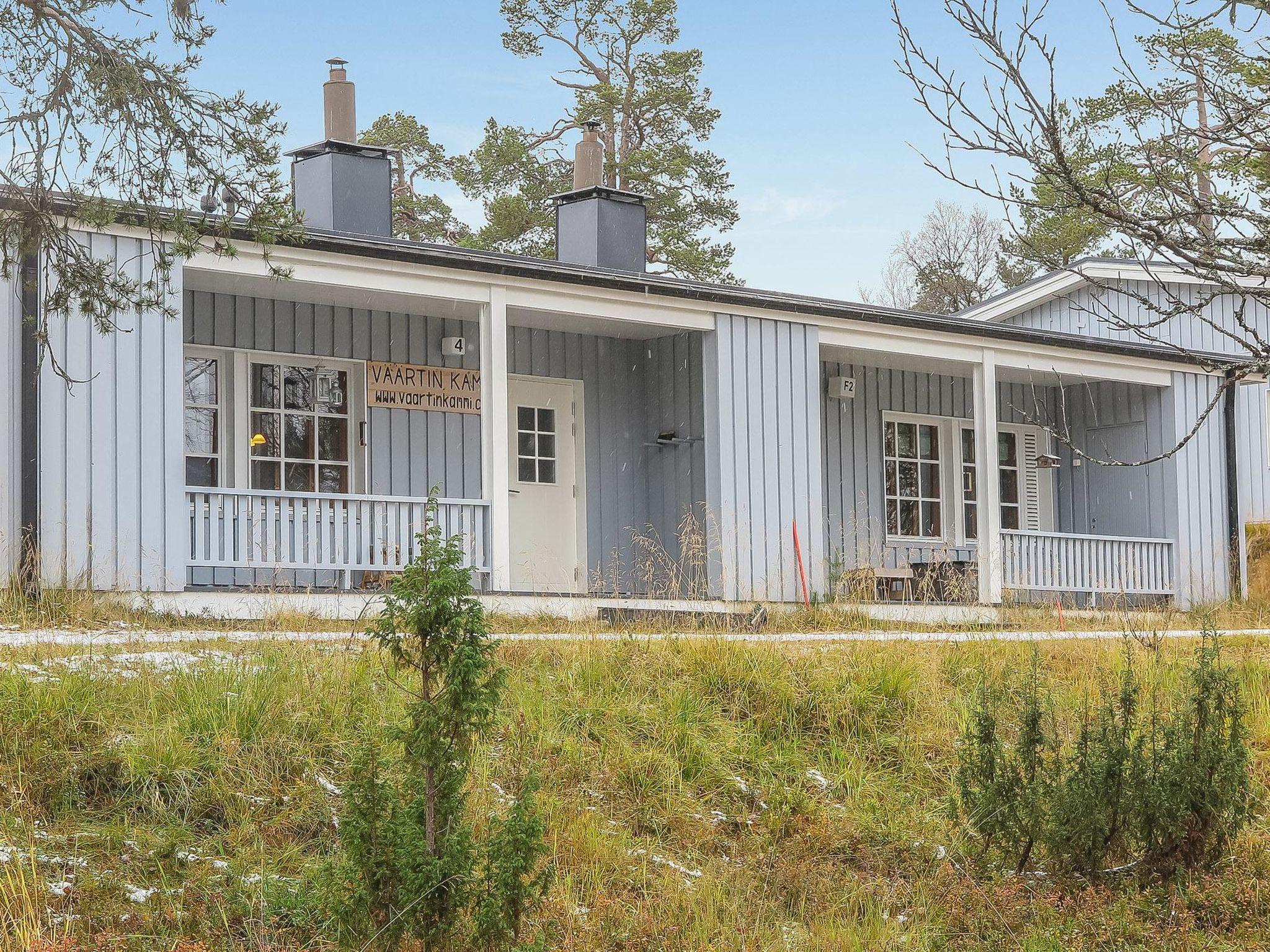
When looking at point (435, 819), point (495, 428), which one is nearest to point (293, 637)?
point (435, 819)

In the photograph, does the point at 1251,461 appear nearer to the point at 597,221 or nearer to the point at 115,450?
the point at 597,221

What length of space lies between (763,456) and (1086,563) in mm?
4437

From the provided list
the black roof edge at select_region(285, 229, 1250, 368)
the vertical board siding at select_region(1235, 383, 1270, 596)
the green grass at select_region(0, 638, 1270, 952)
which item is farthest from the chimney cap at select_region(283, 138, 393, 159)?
the vertical board siding at select_region(1235, 383, 1270, 596)

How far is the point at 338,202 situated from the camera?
13.3m

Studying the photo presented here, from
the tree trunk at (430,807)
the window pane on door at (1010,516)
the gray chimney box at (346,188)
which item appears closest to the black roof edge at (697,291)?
the gray chimney box at (346,188)

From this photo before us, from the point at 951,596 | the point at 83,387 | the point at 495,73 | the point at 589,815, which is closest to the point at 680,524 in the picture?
the point at 951,596

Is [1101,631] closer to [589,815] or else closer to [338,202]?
[589,815]

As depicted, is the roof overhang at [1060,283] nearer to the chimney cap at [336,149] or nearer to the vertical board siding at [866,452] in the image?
the vertical board siding at [866,452]

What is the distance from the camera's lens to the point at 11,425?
9.91m

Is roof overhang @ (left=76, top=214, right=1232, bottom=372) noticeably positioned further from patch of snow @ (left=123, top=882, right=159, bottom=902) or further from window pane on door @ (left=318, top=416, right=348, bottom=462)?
patch of snow @ (left=123, top=882, right=159, bottom=902)

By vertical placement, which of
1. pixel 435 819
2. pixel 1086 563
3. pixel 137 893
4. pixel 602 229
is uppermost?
pixel 602 229

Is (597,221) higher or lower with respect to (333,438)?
higher

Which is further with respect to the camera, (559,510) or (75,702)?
(559,510)

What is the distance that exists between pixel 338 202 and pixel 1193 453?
31.4 feet
